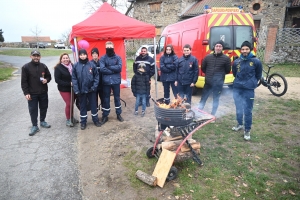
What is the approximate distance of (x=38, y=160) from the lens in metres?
3.43

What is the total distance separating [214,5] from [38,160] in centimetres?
2001

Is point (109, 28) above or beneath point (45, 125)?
above

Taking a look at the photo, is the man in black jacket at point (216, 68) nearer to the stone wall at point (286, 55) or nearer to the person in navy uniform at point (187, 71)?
the person in navy uniform at point (187, 71)

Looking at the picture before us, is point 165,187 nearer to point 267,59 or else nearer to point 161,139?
point 161,139

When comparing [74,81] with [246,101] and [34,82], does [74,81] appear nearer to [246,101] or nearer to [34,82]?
[34,82]

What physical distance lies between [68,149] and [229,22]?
545 cm

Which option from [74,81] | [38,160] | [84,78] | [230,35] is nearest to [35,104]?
[74,81]

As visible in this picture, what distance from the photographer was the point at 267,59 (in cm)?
1290

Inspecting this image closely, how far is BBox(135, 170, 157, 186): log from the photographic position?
8.84 feet

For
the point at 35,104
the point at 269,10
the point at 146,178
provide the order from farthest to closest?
the point at 269,10
the point at 35,104
the point at 146,178

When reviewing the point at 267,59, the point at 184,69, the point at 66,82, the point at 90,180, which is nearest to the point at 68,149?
the point at 90,180

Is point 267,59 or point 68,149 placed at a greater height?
point 267,59

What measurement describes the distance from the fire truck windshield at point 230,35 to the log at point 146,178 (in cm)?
446

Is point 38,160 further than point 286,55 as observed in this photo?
No
